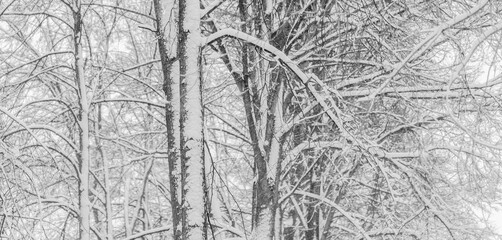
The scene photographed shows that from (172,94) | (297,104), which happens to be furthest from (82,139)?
(172,94)

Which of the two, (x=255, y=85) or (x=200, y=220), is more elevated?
(x=255, y=85)

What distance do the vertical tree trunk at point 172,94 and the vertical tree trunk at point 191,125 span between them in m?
0.16

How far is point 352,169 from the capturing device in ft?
34.0

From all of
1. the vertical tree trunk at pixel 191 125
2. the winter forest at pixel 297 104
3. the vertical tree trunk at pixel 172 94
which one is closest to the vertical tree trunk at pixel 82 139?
the winter forest at pixel 297 104

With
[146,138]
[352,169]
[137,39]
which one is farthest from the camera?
[137,39]

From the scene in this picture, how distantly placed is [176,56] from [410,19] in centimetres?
384

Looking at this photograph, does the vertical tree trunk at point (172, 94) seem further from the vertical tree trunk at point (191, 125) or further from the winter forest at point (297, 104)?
the vertical tree trunk at point (191, 125)

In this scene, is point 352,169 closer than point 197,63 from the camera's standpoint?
No

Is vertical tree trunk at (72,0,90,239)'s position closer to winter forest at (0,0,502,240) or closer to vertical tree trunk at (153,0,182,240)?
winter forest at (0,0,502,240)

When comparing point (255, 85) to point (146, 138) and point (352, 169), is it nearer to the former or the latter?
point (352, 169)

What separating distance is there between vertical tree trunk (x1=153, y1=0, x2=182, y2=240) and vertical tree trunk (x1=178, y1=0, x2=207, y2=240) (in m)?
0.16

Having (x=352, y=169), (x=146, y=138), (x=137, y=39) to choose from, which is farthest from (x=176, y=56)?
(x=137, y=39)

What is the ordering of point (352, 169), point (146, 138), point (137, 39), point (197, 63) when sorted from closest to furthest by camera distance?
point (197, 63), point (352, 169), point (146, 138), point (137, 39)

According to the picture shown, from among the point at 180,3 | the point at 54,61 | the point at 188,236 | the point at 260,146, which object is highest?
the point at 54,61
